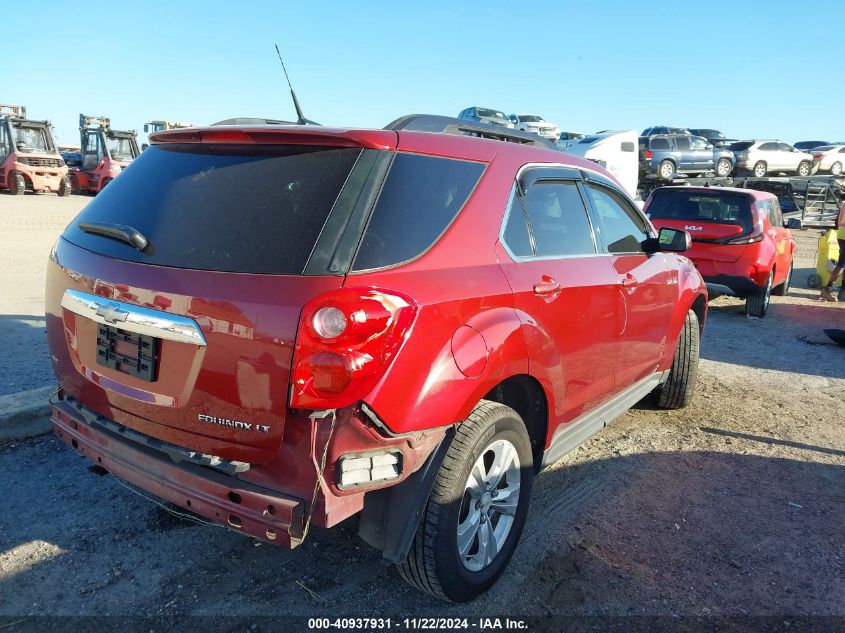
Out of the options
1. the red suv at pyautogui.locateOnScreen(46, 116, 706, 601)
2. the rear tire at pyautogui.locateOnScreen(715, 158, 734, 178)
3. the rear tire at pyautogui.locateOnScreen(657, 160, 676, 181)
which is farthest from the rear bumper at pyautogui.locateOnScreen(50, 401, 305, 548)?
the rear tire at pyautogui.locateOnScreen(715, 158, 734, 178)

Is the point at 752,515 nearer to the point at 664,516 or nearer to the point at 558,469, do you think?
the point at 664,516

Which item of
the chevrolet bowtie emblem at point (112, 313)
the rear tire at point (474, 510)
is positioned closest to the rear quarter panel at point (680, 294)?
the rear tire at point (474, 510)

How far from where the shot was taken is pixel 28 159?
22125mm

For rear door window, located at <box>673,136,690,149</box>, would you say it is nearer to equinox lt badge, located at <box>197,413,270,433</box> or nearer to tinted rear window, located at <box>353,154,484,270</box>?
tinted rear window, located at <box>353,154,484,270</box>

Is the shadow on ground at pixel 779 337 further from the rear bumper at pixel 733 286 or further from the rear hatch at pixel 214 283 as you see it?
the rear hatch at pixel 214 283

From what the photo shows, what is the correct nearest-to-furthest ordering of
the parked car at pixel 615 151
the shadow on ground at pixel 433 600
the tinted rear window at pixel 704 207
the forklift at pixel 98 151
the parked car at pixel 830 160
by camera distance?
the shadow on ground at pixel 433 600 < the tinted rear window at pixel 704 207 < the parked car at pixel 615 151 < the forklift at pixel 98 151 < the parked car at pixel 830 160

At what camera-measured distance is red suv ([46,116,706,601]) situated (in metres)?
2.14

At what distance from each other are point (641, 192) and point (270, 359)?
1036 inches

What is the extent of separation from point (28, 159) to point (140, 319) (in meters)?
24.0

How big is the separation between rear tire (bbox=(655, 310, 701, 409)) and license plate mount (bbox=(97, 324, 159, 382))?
3.92m

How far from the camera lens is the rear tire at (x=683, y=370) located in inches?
197

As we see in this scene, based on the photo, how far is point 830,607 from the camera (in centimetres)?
288

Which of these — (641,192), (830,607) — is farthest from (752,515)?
(641,192)

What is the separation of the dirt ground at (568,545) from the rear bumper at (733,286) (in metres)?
4.28
